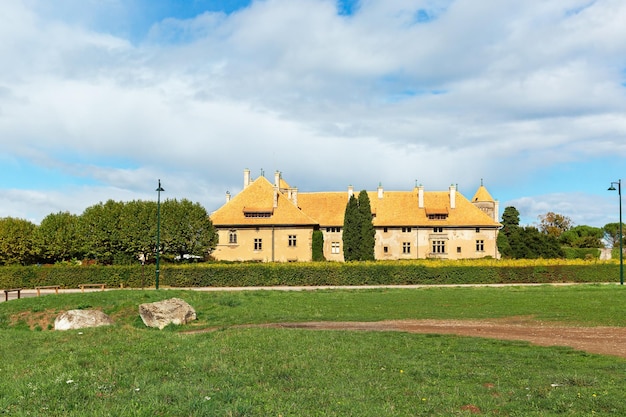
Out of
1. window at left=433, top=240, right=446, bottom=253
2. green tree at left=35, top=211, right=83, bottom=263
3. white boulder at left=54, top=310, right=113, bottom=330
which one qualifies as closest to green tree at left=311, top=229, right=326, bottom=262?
A: window at left=433, top=240, right=446, bottom=253

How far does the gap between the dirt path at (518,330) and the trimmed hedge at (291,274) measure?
82.0ft

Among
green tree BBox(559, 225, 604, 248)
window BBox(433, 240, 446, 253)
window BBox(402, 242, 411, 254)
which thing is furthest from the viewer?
green tree BBox(559, 225, 604, 248)

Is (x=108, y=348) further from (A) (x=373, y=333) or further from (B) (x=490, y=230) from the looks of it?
(B) (x=490, y=230)

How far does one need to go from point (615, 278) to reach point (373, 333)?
4065 centimetres

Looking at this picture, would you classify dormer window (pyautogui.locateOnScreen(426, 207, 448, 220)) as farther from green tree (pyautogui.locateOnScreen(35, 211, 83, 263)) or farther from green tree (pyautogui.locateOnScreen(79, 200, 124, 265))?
green tree (pyautogui.locateOnScreen(35, 211, 83, 263))

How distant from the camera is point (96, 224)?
53.7 metres

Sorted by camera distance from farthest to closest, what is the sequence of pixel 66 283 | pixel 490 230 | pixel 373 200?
pixel 373 200 < pixel 490 230 < pixel 66 283

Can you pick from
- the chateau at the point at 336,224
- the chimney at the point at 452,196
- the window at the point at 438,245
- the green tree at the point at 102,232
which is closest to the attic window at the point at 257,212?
the chateau at the point at 336,224

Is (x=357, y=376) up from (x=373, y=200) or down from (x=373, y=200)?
down

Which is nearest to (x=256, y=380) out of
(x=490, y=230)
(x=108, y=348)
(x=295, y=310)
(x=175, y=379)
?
(x=175, y=379)

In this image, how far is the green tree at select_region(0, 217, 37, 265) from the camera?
183ft

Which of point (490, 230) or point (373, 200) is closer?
point (490, 230)

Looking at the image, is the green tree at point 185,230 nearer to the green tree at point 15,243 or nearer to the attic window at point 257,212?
the attic window at point 257,212

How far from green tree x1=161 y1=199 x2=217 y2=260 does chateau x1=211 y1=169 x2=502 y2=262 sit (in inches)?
314
